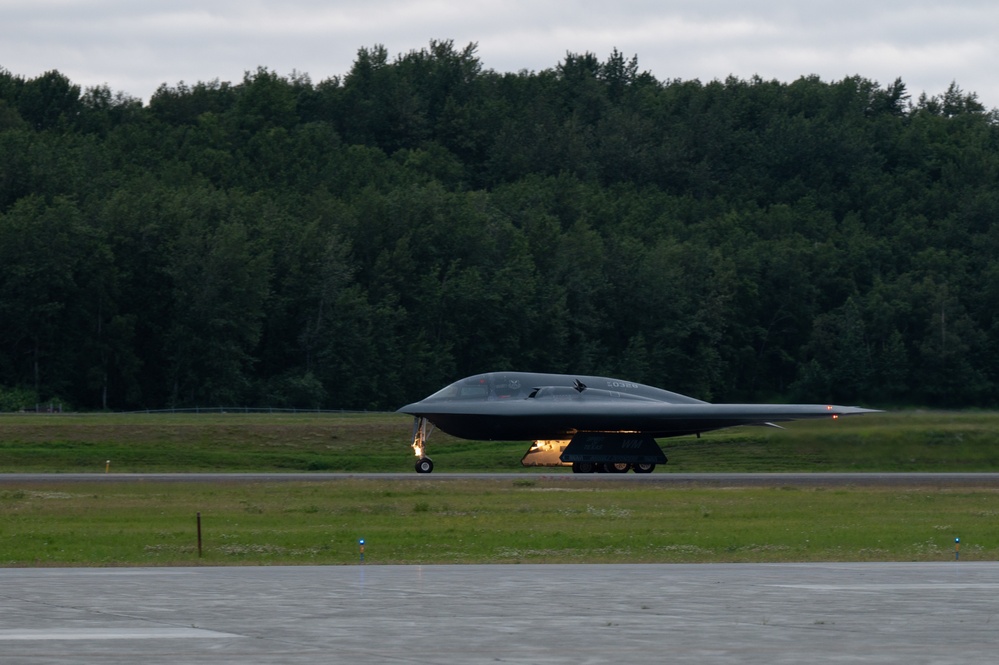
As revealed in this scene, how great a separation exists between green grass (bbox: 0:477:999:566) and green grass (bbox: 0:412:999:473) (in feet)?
6.44

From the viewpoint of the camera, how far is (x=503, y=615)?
49.6 ft

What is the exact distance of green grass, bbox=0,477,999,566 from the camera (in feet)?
76.0

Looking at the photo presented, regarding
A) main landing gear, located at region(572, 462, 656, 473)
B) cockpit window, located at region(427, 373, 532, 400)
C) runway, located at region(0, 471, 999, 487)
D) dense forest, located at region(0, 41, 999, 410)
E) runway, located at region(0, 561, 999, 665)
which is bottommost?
main landing gear, located at region(572, 462, 656, 473)

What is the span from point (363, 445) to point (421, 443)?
39.1 ft

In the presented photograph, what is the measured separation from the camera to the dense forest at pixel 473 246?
275 ft

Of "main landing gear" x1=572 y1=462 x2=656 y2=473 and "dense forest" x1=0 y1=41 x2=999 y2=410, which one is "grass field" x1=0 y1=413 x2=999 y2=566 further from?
"dense forest" x1=0 y1=41 x2=999 y2=410

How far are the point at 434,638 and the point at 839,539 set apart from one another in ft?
46.3

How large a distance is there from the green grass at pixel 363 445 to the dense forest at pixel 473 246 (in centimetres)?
379

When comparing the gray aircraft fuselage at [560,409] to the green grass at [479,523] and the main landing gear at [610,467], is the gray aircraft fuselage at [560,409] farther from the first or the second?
the green grass at [479,523]

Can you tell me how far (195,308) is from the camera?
280 feet

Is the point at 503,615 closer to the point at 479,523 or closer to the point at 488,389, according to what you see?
the point at 479,523

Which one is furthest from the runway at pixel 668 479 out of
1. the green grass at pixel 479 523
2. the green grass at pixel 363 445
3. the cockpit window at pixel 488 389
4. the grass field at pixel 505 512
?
the cockpit window at pixel 488 389

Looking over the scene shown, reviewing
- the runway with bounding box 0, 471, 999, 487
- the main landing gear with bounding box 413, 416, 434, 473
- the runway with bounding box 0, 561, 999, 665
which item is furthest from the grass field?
the main landing gear with bounding box 413, 416, 434, 473

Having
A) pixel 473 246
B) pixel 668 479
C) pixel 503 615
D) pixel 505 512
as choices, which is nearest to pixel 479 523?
pixel 505 512
